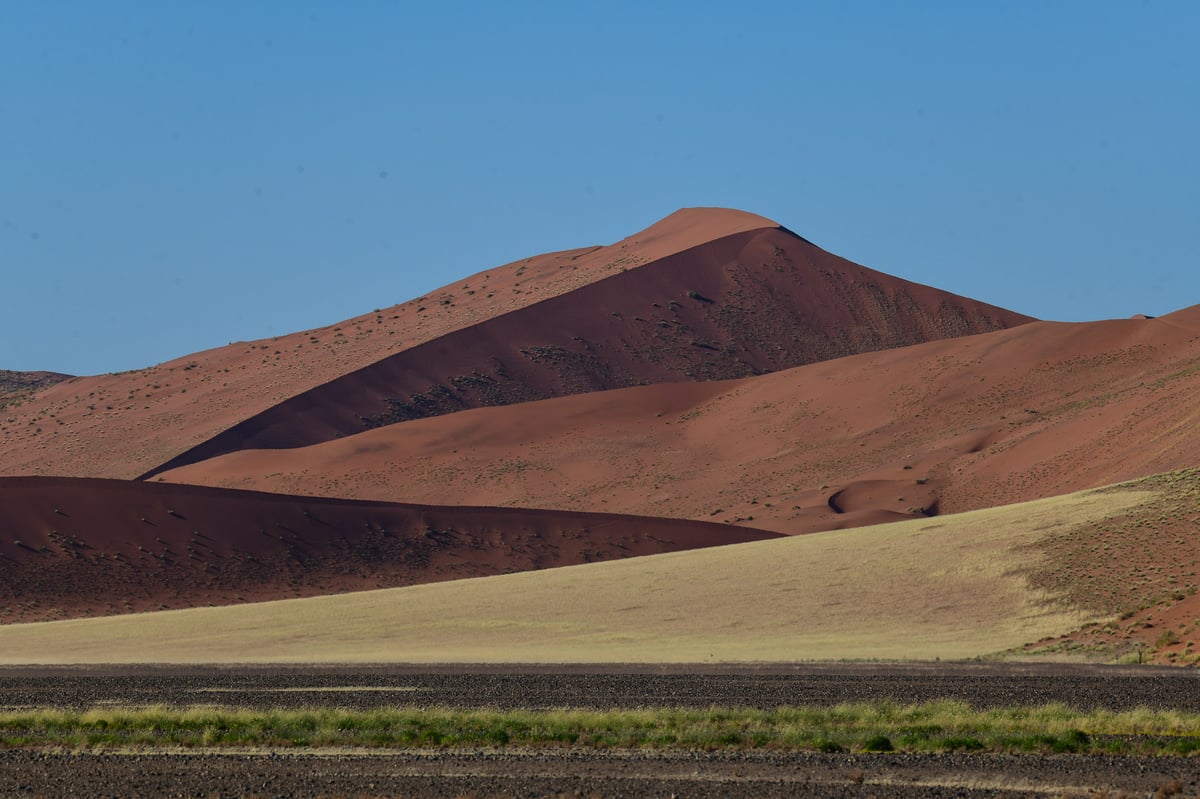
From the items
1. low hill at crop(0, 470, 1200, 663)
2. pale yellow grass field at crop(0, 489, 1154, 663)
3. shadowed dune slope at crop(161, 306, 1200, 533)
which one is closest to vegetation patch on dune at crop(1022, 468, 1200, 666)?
low hill at crop(0, 470, 1200, 663)

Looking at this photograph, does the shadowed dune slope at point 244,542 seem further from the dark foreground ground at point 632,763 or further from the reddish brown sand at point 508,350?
the reddish brown sand at point 508,350

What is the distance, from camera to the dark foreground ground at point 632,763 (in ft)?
58.7

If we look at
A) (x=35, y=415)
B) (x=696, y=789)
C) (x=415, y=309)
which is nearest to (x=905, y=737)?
(x=696, y=789)

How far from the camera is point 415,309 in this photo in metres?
152

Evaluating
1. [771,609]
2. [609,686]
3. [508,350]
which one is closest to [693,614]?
[771,609]

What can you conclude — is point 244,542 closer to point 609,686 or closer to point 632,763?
point 609,686

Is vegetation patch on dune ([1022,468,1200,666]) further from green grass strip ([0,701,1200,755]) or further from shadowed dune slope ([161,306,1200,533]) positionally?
shadowed dune slope ([161,306,1200,533])

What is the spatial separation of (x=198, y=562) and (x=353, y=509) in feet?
33.1

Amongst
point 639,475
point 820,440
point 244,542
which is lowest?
point 244,542

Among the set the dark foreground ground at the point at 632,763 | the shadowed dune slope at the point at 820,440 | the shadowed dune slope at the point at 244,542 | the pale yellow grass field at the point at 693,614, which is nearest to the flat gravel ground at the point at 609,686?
the dark foreground ground at the point at 632,763

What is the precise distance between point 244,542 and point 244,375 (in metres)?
69.5

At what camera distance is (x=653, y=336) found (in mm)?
134500

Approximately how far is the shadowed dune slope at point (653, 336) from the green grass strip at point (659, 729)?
292 feet

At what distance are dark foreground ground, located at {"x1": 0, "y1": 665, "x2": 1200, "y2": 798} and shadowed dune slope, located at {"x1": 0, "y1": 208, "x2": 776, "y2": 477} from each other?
83.2 metres
